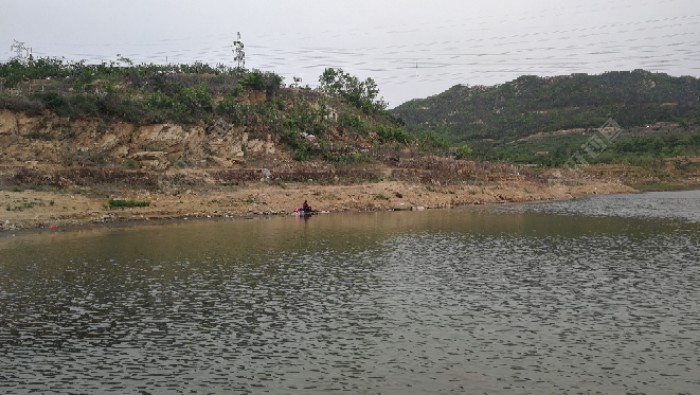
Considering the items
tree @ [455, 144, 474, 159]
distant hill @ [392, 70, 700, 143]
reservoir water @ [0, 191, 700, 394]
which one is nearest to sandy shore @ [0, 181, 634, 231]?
reservoir water @ [0, 191, 700, 394]

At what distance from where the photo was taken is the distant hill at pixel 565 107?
500 feet

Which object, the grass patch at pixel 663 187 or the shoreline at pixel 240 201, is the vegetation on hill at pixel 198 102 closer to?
the shoreline at pixel 240 201

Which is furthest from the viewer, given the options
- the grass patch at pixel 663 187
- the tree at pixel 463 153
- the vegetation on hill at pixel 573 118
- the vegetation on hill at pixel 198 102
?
the vegetation on hill at pixel 573 118

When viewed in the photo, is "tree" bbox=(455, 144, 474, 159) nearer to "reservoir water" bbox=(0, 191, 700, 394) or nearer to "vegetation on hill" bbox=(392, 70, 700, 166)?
"vegetation on hill" bbox=(392, 70, 700, 166)

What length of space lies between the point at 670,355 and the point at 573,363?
2852 millimetres

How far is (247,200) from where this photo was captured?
5531cm

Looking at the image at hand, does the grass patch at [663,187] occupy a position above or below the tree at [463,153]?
below

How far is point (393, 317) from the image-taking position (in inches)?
813

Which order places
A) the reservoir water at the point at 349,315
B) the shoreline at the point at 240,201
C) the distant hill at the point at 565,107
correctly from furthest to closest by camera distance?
the distant hill at the point at 565,107
the shoreline at the point at 240,201
the reservoir water at the point at 349,315

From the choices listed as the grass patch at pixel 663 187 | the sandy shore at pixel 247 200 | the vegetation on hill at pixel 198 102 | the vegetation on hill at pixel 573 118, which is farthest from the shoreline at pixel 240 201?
the vegetation on hill at pixel 573 118

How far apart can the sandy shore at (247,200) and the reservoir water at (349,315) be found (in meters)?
6.03

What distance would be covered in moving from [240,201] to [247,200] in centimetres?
70

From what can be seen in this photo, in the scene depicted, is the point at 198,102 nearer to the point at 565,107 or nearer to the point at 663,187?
the point at 663,187

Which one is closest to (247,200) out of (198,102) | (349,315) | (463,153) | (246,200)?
(246,200)
